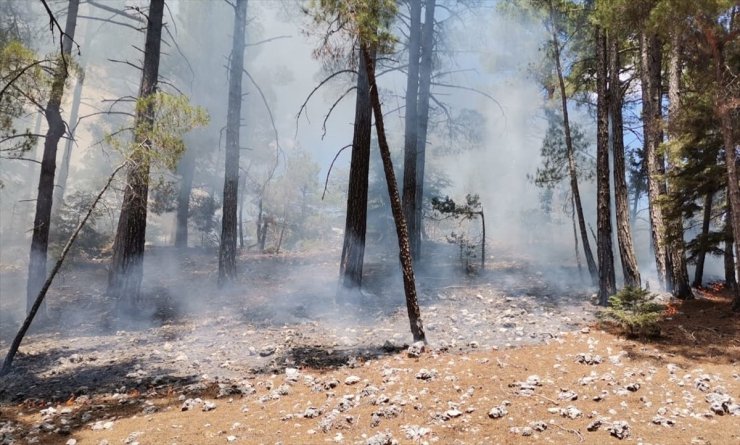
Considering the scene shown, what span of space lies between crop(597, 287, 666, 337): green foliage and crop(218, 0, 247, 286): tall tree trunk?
9.94 meters

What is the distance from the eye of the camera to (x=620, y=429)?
12.6ft

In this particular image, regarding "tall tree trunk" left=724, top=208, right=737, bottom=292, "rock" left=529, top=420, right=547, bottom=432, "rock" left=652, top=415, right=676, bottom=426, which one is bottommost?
"rock" left=529, top=420, right=547, bottom=432

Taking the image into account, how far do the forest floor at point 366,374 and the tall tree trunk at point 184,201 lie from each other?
28.7ft

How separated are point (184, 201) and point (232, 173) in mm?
8995

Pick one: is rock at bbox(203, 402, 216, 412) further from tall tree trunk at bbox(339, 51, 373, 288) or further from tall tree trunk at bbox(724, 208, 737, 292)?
tall tree trunk at bbox(724, 208, 737, 292)

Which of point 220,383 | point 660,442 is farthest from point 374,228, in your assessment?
point 660,442

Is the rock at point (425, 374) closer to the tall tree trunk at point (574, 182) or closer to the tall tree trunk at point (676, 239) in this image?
the tall tree trunk at point (676, 239)

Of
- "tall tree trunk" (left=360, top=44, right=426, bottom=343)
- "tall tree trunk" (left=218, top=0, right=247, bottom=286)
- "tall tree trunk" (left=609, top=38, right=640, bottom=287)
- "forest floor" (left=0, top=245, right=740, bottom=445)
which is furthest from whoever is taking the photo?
"tall tree trunk" (left=218, top=0, right=247, bottom=286)

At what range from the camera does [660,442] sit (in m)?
3.68

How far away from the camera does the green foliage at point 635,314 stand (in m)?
6.50

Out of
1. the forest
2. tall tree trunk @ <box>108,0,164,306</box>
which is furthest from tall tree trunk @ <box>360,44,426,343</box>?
tall tree trunk @ <box>108,0,164,306</box>

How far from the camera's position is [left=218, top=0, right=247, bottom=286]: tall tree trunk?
12461 millimetres

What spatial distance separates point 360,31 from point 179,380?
6197 millimetres

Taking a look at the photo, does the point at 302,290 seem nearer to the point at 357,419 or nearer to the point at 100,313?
the point at 100,313
